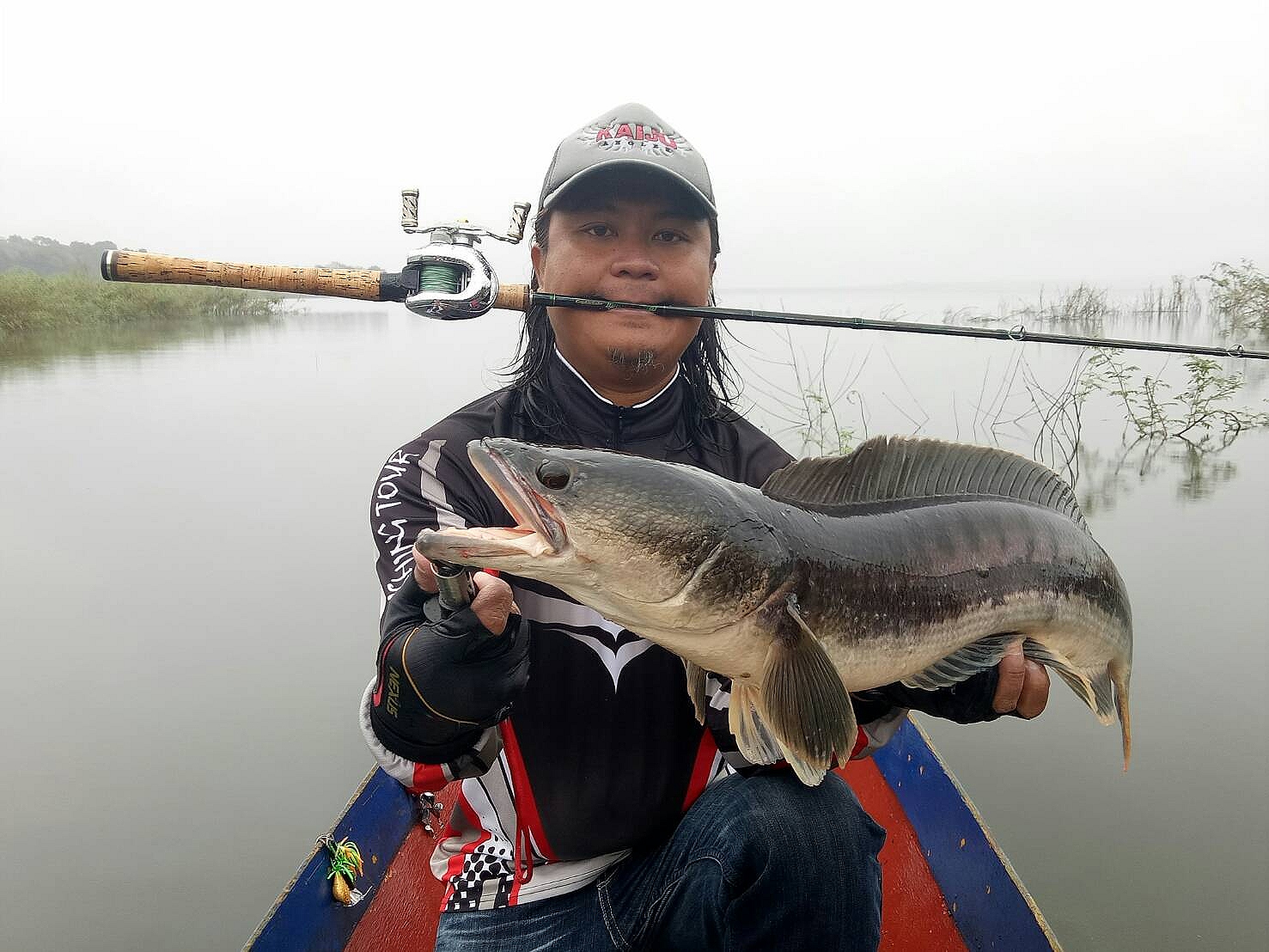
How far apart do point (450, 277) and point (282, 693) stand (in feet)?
13.0

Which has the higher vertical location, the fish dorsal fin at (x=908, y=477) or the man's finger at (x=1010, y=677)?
the fish dorsal fin at (x=908, y=477)

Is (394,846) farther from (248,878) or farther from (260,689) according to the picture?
(260,689)

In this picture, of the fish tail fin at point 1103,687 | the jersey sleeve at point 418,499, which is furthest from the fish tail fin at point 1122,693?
the jersey sleeve at point 418,499

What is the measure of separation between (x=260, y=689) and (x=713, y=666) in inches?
174

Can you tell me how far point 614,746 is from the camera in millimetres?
2053

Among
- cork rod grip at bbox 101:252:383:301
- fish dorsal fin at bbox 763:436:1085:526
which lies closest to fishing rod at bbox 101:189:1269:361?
cork rod grip at bbox 101:252:383:301

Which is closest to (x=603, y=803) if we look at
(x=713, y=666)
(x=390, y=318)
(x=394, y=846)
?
(x=713, y=666)

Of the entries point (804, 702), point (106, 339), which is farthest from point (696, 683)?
point (106, 339)

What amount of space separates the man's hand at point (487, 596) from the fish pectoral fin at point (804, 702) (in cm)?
60

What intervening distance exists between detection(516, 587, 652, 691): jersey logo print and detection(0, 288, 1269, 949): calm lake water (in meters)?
2.45

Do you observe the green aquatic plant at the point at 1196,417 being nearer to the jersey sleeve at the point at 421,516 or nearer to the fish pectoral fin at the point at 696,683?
the fish pectoral fin at the point at 696,683

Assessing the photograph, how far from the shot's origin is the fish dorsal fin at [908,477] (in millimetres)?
1934

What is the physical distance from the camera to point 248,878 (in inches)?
142

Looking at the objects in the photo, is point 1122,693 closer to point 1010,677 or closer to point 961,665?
point 1010,677
